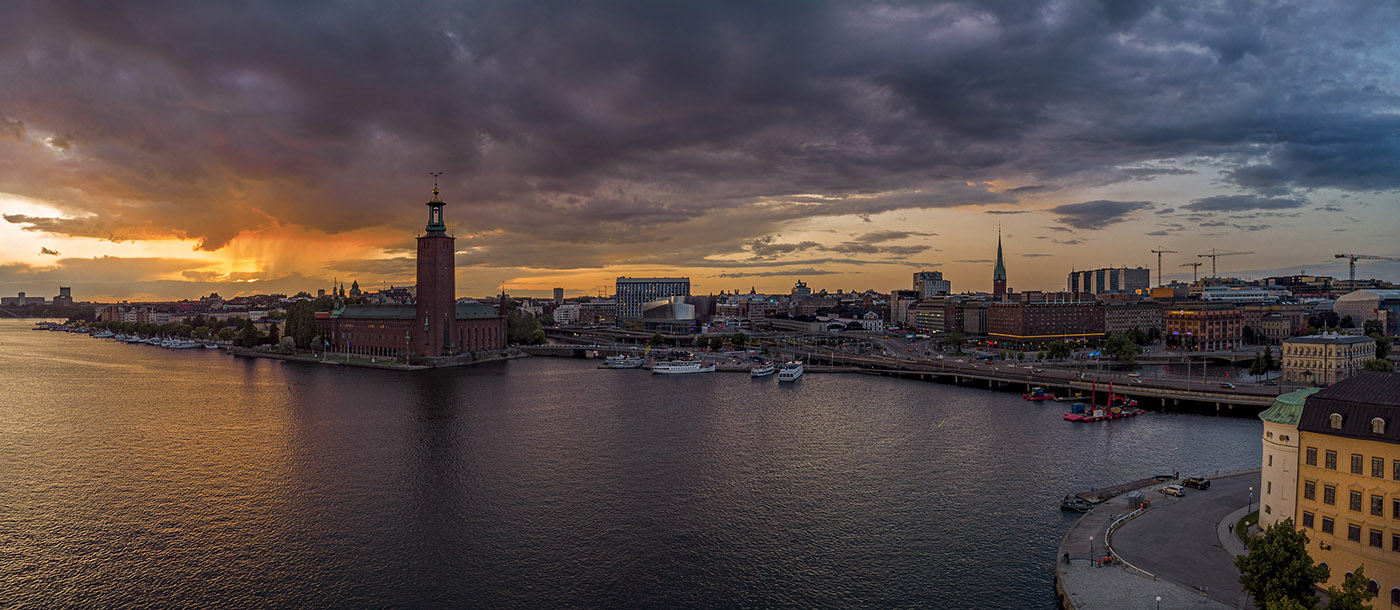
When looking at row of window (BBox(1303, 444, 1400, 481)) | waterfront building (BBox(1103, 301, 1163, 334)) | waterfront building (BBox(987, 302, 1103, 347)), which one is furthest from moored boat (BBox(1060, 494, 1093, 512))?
waterfront building (BBox(1103, 301, 1163, 334))

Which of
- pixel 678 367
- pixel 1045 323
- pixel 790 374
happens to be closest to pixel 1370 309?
pixel 1045 323

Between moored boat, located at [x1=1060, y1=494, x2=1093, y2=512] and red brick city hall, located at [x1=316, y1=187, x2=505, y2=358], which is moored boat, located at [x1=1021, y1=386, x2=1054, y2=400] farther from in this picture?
red brick city hall, located at [x1=316, y1=187, x2=505, y2=358]

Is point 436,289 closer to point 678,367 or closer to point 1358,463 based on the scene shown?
point 678,367

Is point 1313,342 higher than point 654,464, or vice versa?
point 1313,342

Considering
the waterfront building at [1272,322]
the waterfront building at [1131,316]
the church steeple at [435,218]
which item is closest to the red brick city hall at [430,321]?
the church steeple at [435,218]

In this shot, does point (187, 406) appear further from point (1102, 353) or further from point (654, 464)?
point (1102, 353)

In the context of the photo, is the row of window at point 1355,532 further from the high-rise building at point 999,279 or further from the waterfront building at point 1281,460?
the high-rise building at point 999,279

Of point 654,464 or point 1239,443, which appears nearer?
point 654,464

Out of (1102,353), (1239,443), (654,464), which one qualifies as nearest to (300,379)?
(654,464)
